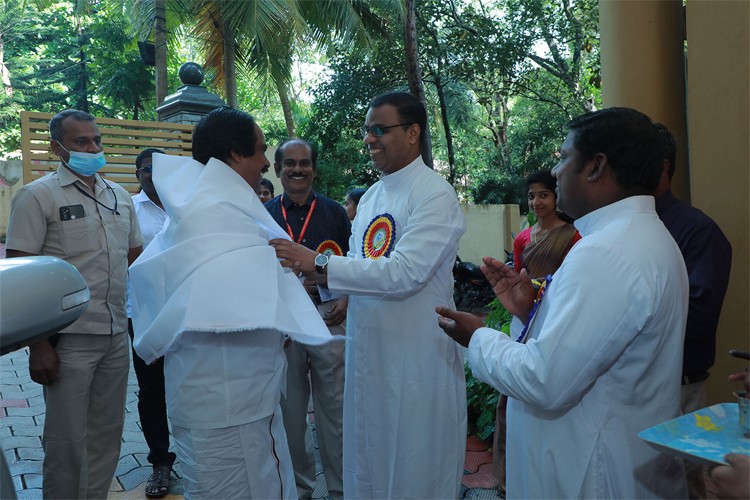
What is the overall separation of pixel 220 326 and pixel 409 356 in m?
1.13

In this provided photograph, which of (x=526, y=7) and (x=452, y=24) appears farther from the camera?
(x=452, y=24)

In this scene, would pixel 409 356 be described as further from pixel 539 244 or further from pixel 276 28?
pixel 276 28

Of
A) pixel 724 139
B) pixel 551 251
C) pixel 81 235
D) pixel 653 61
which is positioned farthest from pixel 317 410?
pixel 653 61

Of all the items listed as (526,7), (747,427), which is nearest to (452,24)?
(526,7)

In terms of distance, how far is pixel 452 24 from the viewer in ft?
45.4

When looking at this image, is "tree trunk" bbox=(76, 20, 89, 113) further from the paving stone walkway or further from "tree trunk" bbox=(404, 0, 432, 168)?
the paving stone walkway

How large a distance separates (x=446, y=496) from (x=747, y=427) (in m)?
1.71

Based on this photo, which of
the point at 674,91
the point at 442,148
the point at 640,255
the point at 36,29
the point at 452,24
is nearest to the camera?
the point at 640,255

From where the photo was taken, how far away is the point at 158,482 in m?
3.78

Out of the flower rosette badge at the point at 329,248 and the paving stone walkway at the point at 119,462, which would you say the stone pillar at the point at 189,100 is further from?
the flower rosette badge at the point at 329,248

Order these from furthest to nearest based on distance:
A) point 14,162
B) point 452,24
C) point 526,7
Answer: point 14,162 → point 452,24 → point 526,7

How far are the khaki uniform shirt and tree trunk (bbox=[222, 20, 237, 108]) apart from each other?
10.7m

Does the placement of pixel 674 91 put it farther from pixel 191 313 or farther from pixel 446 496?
pixel 191 313

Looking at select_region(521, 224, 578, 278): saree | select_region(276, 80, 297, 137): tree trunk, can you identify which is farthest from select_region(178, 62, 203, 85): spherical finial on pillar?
select_region(276, 80, 297, 137): tree trunk
